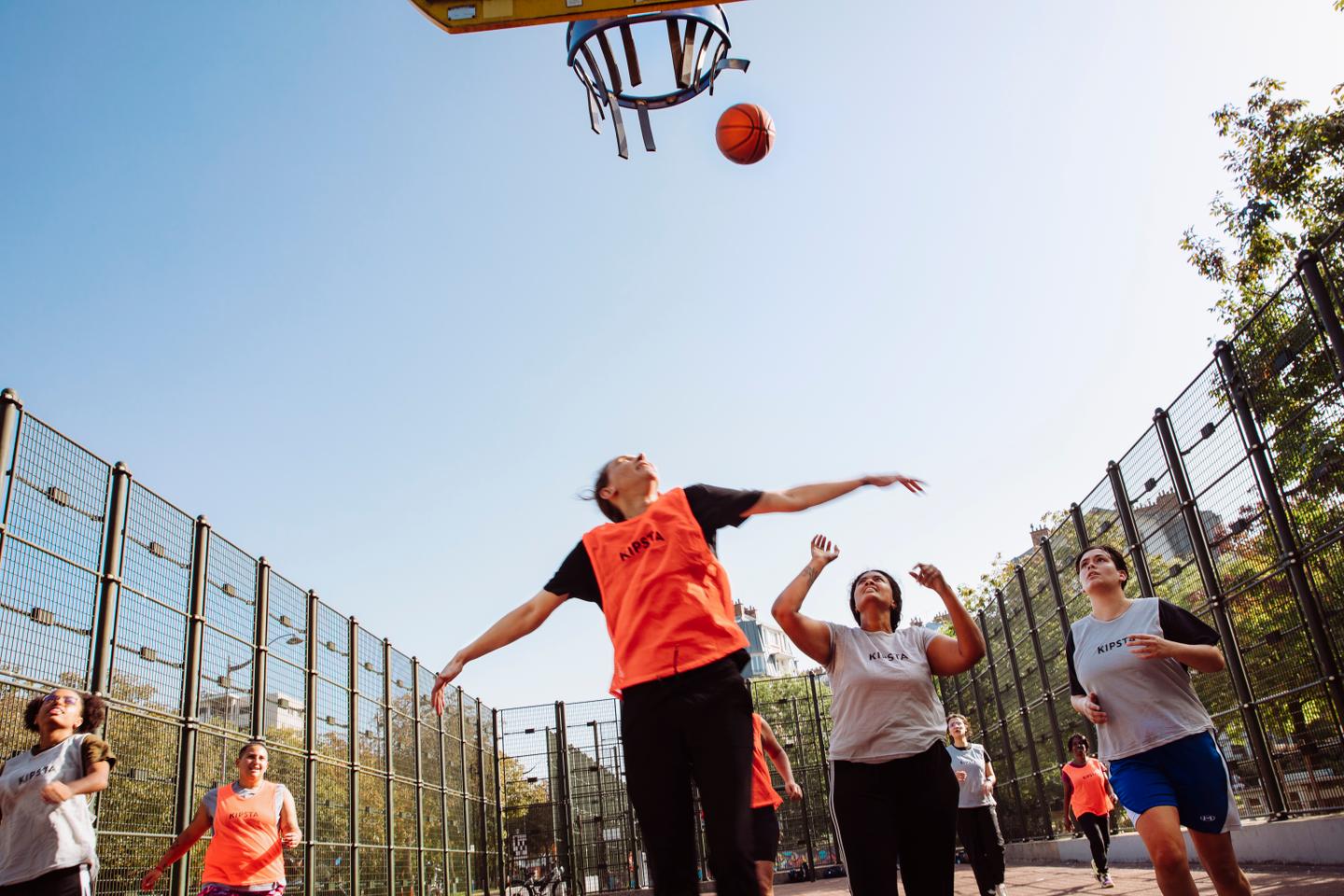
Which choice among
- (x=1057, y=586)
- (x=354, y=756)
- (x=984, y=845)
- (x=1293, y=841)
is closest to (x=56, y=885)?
(x=984, y=845)

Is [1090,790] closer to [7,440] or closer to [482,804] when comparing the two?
[7,440]

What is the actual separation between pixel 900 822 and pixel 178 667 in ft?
22.2

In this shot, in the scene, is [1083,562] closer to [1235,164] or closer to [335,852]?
[335,852]

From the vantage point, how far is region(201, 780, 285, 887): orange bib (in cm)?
625

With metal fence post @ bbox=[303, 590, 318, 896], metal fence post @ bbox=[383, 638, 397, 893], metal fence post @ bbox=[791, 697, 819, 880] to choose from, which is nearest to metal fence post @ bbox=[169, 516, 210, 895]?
metal fence post @ bbox=[303, 590, 318, 896]

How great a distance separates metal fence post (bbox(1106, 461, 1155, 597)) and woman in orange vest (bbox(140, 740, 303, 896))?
7759 mm

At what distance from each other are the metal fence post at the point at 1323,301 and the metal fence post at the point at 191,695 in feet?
28.8

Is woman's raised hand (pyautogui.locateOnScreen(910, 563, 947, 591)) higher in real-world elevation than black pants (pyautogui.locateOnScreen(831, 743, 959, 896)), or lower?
higher

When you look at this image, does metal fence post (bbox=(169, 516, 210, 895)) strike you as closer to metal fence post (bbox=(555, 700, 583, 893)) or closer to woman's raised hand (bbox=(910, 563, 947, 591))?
woman's raised hand (bbox=(910, 563, 947, 591))

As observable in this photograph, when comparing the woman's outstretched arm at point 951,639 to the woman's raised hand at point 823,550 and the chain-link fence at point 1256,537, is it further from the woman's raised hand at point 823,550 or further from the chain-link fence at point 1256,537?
the chain-link fence at point 1256,537

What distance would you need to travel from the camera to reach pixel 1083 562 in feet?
15.7

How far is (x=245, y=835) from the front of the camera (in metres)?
6.38

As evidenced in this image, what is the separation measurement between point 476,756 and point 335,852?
7.67 m

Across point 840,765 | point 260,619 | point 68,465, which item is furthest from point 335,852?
point 840,765
